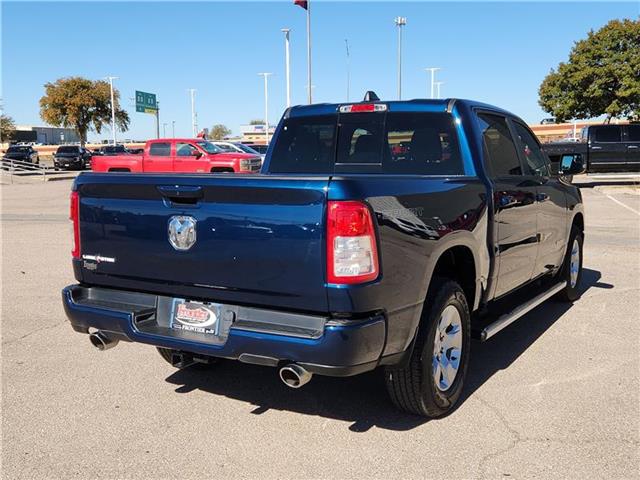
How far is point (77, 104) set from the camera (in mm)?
67875

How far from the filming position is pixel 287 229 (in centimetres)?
313

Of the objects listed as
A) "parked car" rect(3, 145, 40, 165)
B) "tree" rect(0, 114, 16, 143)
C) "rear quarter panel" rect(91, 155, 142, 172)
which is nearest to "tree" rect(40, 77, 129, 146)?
"parked car" rect(3, 145, 40, 165)

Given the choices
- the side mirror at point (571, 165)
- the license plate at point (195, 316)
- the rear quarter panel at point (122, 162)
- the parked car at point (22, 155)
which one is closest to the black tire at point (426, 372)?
the license plate at point (195, 316)

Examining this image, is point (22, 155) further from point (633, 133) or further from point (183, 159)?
point (633, 133)

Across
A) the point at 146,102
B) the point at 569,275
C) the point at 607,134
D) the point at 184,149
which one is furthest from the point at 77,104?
the point at 569,275

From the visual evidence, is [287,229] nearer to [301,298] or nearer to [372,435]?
[301,298]

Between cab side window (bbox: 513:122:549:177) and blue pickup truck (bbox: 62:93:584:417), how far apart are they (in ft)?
1.65

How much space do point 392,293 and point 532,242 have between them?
7.95 feet

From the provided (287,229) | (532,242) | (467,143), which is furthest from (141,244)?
(532,242)

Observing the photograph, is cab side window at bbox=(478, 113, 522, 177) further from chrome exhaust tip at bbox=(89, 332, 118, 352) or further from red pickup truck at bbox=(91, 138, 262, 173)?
red pickup truck at bbox=(91, 138, 262, 173)

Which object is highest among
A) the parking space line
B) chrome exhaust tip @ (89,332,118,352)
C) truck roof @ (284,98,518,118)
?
truck roof @ (284,98,518,118)

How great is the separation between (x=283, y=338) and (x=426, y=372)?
3.20 feet

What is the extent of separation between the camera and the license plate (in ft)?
11.2

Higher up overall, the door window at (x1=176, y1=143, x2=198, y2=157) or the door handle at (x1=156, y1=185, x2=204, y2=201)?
the door window at (x1=176, y1=143, x2=198, y2=157)
